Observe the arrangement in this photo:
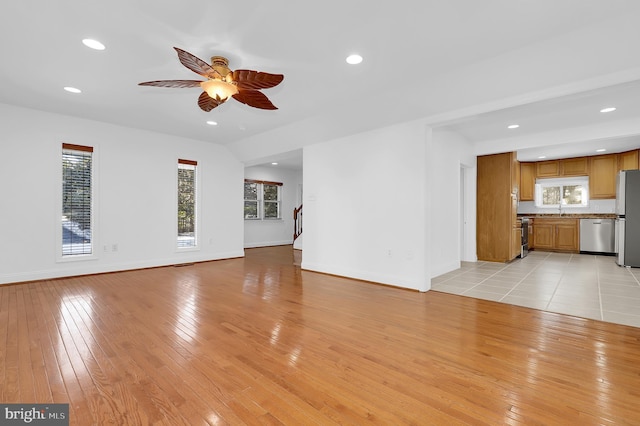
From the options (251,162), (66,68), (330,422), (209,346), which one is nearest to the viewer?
(330,422)

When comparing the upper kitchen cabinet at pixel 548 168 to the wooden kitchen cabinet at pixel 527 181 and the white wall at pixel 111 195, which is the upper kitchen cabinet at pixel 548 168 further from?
the white wall at pixel 111 195

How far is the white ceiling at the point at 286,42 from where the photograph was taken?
2287mm

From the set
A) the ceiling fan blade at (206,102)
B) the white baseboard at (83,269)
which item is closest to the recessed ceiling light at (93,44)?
the ceiling fan blade at (206,102)

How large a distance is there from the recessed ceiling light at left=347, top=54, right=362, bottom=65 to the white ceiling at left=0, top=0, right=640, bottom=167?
0.07 metres

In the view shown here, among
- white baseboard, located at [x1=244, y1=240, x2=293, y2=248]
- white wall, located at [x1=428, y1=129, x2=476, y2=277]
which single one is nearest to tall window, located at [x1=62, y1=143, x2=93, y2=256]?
white baseboard, located at [x1=244, y1=240, x2=293, y2=248]

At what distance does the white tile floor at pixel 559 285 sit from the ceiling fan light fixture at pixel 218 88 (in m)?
3.78

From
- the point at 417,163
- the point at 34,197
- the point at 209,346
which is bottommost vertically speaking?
the point at 209,346

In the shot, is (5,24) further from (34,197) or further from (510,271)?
(510,271)

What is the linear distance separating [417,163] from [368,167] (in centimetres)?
87

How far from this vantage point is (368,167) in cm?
487

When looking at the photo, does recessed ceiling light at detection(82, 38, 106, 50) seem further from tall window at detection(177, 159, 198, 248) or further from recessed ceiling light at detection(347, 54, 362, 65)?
tall window at detection(177, 159, 198, 248)

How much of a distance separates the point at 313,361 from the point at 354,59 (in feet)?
9.52

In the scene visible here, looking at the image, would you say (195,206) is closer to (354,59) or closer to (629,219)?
(354,59)

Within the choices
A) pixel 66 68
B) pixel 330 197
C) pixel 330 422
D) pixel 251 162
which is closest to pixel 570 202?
pixel 330 197
